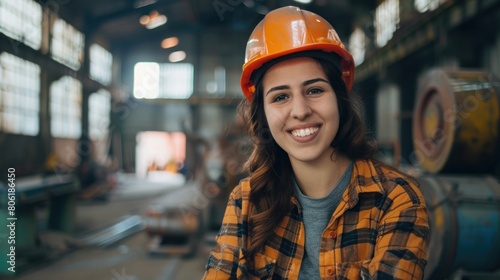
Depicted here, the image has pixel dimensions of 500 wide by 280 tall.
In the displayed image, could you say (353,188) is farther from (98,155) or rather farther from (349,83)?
(98,155)

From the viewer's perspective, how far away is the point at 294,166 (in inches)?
63.9

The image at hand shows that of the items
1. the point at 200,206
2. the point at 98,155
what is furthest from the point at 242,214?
the point at 98,155

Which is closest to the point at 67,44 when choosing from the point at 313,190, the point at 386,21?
the point at 386,21

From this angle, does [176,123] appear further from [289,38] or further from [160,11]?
[289,38]

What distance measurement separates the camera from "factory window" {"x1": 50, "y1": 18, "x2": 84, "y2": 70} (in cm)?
1275

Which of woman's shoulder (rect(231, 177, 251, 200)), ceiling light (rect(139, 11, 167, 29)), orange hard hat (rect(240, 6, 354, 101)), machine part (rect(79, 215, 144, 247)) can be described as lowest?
machine part (rect(79, 215, 144, 247))

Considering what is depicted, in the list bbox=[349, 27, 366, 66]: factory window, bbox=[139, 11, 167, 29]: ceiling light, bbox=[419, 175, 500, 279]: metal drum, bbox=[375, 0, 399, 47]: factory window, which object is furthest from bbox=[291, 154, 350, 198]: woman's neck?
bbox=[139, 11, 167, 29]: ceiling light

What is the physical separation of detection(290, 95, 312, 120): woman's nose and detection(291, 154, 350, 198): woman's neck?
9.5 inches

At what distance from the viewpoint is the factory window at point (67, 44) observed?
1275cm

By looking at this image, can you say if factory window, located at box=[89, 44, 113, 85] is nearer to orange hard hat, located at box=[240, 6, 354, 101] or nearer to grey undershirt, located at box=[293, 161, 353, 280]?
orange hard hat, located at box=[240, 6, 354, 101]

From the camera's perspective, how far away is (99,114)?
1767 centimetres

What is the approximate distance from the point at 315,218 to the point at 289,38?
709 millimetres

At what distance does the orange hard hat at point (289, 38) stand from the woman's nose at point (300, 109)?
7.6 inches

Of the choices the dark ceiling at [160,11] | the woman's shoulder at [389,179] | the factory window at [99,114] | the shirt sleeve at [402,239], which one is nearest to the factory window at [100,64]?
the factory window at [99,114]
